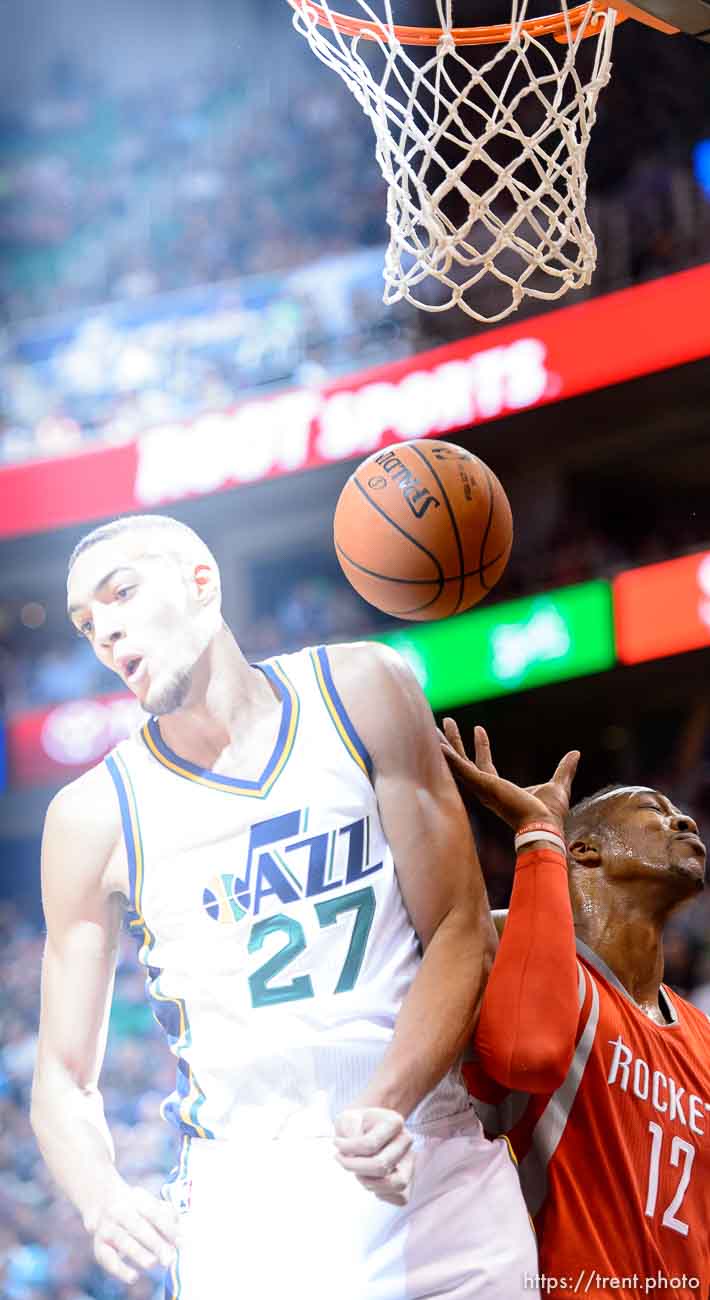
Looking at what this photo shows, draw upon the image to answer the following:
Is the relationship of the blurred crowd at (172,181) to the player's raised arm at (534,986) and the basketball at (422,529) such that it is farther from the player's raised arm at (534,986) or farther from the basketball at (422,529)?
the player's raised arm at (534,986)

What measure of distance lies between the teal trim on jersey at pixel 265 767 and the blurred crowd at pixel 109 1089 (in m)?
3.15

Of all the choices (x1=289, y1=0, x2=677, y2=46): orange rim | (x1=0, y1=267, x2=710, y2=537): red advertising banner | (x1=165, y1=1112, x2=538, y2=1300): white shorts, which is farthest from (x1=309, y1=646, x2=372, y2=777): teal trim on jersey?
(x1=0, y1=267, x2=710, y2=537): red advertising banner

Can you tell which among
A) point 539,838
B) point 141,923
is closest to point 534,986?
point 539,838

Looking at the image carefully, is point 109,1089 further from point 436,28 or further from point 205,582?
point 436,28

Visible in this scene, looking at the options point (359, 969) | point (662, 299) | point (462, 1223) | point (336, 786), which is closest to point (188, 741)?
Result: point (336, 786)

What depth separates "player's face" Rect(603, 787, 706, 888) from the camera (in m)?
2.87

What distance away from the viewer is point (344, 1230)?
2316 mm

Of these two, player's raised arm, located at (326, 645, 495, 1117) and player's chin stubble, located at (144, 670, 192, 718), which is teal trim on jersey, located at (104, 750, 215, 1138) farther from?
player's raised arm, located at (326, 645, 495, 1117)

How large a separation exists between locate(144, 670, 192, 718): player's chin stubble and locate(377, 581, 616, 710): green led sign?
5.28m

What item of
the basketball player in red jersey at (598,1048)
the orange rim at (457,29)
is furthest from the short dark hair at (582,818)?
the orange rim at (457,29)

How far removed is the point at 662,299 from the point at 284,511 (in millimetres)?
2895

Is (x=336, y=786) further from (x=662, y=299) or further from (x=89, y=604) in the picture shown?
(x=662, y=299)

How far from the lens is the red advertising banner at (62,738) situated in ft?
28.5

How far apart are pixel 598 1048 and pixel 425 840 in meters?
0.51
